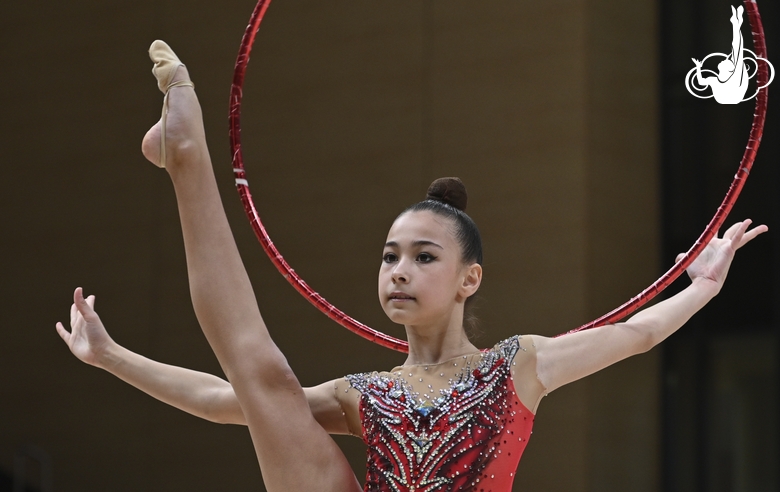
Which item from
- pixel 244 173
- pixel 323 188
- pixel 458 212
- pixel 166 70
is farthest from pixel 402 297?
pixel 323 188

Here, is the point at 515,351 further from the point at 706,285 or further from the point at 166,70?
the point at 166,70

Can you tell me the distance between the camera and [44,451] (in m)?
7.04

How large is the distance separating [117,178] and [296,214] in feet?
4.59

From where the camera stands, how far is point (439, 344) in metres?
2.16

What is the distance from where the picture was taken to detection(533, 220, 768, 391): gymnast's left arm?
Result: 2105 mm

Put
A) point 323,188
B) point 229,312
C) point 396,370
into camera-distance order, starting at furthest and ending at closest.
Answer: point 323,188 → point 396,370 → point 229,312

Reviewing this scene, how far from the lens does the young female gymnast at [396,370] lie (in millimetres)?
1974

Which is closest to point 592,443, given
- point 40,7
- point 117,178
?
point 117,178

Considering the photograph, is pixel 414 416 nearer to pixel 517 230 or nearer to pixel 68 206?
pixel 517 230

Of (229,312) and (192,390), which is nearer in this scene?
(229,312)

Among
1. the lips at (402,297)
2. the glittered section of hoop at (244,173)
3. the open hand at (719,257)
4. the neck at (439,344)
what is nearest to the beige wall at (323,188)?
the open hand at (719,257)

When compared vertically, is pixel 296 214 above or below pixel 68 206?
below

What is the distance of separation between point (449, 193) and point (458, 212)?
2.3 inches

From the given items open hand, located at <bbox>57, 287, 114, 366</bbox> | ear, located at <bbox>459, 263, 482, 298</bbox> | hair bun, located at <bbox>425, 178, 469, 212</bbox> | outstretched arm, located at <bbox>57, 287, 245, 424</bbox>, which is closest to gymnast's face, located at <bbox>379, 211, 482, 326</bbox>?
ear, located at <bbox>459, 263, 482, 298</bbox>
